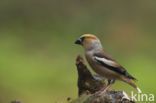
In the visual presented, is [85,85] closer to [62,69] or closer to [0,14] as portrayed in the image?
[62,69]

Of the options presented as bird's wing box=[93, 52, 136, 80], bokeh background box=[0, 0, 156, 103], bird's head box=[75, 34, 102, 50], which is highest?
bird's head box=[75, 34, 102, 50]

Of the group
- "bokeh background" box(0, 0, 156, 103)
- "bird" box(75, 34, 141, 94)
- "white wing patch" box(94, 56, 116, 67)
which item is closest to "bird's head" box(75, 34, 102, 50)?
"bird" box(75, 34, 141, 94)

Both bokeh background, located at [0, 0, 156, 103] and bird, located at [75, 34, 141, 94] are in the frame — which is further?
bokeh background, located at [0, 0, 156, 103]

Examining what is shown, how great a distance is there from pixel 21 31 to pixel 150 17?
3.93m

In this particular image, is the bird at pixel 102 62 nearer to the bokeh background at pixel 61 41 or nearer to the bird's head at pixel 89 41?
the bird's head at pixel 89 41

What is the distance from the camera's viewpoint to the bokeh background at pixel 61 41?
1162 centimetres

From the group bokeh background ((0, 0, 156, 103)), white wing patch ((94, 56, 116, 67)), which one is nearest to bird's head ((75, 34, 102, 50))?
white wing patch ((94, 56, 116, 67))

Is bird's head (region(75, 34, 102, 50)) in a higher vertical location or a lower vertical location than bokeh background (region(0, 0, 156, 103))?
higher

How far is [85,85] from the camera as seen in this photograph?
607 centimetres

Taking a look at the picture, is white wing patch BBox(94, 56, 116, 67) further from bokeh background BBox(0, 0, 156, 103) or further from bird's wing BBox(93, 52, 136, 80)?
bokeh background BBox(0, 0, 156, 103)

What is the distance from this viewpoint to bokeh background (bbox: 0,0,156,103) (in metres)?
11.6

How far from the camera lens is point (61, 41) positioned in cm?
1476

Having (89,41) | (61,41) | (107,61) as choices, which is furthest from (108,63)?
(61,41)

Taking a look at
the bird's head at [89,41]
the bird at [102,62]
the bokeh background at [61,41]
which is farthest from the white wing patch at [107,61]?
the bokeh background at [61,41]
